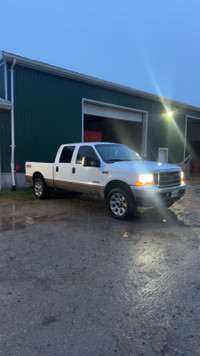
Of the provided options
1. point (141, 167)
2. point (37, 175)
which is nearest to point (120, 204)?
point (141, 167)

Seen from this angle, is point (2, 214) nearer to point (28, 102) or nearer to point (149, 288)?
point (149, 288)

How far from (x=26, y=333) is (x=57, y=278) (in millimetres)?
1069

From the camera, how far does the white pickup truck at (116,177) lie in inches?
234

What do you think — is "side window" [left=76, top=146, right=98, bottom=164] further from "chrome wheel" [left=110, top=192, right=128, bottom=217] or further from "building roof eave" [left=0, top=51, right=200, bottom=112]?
"building roof eave" [left=0, top=51, right=200, bottom=112]

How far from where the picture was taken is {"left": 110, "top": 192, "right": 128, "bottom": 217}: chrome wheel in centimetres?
613

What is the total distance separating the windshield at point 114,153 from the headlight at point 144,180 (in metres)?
1.24

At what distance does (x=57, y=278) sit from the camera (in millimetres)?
3434

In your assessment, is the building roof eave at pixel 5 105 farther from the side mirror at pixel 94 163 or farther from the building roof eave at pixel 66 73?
the side mirror at pixel 94 163

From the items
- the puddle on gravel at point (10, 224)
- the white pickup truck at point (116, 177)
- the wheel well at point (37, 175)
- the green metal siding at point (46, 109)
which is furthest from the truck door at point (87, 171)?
the green metal siding at point (46, 109)

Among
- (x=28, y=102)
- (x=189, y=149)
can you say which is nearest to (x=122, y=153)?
(x=28, y=102)

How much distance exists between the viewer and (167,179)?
6281 millimetres

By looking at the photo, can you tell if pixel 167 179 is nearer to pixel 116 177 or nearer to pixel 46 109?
pixel 116 177

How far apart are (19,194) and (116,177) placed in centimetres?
519

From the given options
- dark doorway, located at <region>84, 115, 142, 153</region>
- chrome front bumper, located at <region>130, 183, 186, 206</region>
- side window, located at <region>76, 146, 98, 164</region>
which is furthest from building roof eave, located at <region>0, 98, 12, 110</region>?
dark doorway, located at <region>84, 115, 142, 153</region>
